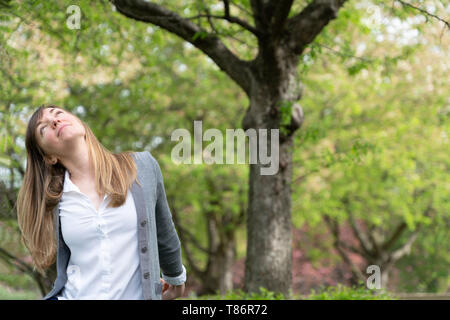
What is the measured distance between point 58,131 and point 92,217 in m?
0.42

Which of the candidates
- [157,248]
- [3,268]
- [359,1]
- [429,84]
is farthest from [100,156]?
[429,84]

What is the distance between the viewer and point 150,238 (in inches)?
79.2

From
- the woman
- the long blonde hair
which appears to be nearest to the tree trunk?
the woman

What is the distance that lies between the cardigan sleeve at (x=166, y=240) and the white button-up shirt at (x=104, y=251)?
149 mm

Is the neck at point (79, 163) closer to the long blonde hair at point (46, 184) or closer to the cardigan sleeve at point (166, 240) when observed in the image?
the long blonde hair at point (46, 184)

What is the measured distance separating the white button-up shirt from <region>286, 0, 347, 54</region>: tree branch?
3.54 m

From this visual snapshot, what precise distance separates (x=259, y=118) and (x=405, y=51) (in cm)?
247

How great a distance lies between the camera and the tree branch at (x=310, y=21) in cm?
495

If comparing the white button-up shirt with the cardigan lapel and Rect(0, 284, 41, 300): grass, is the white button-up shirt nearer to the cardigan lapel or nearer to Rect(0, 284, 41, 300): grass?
the cardigan lapel

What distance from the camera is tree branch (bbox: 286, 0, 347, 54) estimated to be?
16.2 feet

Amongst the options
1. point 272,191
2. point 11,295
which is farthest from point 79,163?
point 11,295

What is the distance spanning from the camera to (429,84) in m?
13.7

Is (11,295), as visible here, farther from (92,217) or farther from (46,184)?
(92,217)

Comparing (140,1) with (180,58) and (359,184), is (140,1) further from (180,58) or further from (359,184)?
(359,184)
